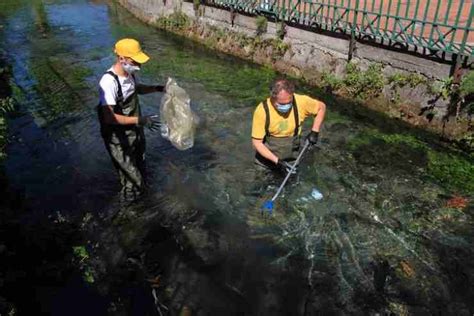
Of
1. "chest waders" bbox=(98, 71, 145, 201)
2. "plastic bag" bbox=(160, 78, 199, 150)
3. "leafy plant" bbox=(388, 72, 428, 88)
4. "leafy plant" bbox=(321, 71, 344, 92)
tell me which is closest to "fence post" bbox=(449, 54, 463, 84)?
"leafy plant" bbox=(388, 72, 428, 88)

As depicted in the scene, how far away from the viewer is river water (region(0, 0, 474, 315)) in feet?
16.8

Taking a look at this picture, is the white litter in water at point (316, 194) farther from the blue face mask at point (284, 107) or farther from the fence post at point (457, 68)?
the fence post at point (457, 68)

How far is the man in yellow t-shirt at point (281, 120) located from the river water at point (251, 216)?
95 centimetres

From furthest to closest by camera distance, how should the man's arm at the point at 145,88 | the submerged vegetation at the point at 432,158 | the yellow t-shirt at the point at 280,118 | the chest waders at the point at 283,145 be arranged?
the submerged vegetation at the point at 432,158 → the man's arm at the point at 145,88 → the chest waders at the point at 283,145 → the yellow t-shirt at the point at 280,118

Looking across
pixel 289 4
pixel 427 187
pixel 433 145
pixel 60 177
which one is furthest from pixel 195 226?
pixel 289 4

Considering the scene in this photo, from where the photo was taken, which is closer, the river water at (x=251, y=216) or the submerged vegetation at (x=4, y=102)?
the river water at (x=251, y=216)

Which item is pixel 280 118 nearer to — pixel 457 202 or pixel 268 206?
pixel 268 206

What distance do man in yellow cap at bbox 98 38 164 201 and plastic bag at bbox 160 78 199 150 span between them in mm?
191

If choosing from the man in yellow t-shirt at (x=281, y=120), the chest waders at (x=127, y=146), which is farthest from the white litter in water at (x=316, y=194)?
the chest waders at (x=127, y=146)

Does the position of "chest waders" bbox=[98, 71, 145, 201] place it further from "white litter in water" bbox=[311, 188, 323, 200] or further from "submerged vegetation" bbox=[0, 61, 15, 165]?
"white litter in water" bbox=[311, 188, 323, 200]

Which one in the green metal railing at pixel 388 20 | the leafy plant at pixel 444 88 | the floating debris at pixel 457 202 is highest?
the green metal railing at pixel 388 20

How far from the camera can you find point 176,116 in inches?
241

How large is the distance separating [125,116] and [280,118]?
6.72 ft

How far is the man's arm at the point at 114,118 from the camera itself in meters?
5.32
